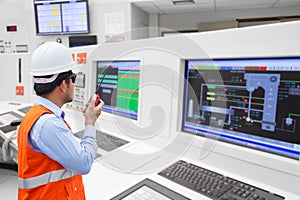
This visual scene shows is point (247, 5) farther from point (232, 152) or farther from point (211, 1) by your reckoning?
point (232, 152)

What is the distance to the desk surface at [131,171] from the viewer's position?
2.66 feet

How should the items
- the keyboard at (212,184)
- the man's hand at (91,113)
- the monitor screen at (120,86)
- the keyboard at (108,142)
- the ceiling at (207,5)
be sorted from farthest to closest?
the ceiling at (207,5) → the monitor screen at (120,86) → the keyboard at (108,142) → the man's hand at (91,113) → the keyboard at (212,184)

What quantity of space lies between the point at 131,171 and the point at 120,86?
614mm

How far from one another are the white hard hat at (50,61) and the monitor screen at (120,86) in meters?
0.51

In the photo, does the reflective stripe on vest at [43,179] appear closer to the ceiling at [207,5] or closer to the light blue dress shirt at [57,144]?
the light blue dress shirt at [57,144]

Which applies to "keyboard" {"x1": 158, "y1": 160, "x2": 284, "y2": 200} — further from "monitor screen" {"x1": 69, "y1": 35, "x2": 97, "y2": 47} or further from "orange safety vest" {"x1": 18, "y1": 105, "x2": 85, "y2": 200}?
"monitor screen" {"x1": 69, "y1": 35, "x2": 97, "y2": 47}

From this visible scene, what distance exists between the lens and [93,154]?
2.86 ft

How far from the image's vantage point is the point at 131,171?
959mm

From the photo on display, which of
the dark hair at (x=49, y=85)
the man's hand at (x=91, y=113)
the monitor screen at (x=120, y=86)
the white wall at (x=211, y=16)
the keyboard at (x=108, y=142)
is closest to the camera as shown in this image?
the dark hair at (x=49, y=85)

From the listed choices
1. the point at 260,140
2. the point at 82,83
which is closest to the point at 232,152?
the point at 260,140

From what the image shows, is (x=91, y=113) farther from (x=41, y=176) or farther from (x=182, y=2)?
(x=182, y=2)

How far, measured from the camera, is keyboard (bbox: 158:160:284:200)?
2.37ft

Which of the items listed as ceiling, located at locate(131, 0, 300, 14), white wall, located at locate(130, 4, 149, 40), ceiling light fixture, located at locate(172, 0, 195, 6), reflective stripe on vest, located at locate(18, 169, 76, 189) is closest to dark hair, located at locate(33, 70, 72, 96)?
reflective stripe on vest, located at locate(18, 169, 76, 189)

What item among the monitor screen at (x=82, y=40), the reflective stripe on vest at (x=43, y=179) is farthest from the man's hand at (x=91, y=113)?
the monitor screen at (x=82, y=40)
